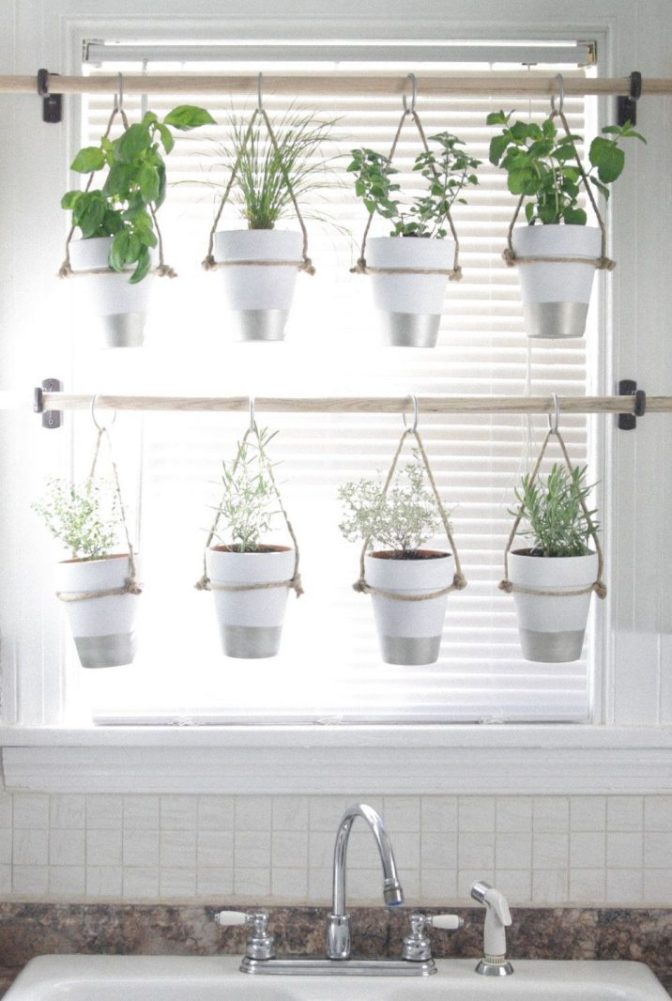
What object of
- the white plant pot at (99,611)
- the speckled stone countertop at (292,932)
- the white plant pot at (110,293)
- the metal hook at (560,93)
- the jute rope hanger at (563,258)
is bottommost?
the speckled stone countertop at (292,932)

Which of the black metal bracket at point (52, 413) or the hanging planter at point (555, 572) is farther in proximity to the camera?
the black metal bracket at point (52, 413)

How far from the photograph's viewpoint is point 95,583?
5.76 ft

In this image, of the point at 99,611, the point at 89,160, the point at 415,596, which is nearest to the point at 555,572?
the point at 415,596

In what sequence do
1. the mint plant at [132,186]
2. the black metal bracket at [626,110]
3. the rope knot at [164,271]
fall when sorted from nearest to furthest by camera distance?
the mint plant at [132,186] < the rope knot at [164,271] < the black metal bracket at [626,110]

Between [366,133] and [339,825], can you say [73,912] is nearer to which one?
[339,825]

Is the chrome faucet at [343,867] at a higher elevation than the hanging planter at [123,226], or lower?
lower

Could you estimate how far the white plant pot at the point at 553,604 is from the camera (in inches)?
68.7

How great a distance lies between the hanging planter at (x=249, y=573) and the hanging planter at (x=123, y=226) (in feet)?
0.81

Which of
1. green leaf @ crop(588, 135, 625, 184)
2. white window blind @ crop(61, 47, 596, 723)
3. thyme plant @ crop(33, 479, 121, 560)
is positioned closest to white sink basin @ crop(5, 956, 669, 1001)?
white window blind @ crop(61, 47, 596, 723)

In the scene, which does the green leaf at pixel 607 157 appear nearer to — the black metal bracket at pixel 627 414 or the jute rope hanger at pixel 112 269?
the black metal bracket at pixel 627 414

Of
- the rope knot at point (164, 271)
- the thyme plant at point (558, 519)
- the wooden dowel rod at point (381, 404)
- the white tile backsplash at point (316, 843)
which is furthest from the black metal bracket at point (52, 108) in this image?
the white tile backsplash at point (316, 843)

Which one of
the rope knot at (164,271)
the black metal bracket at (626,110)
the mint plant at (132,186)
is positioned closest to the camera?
the mint plant at (132,186)

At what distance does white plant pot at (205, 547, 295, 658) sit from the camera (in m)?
1.73

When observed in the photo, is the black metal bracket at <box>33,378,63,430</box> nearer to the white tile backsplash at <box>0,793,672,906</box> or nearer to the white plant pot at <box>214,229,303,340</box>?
the white plant pot at <box>214,229,303,340</box>
